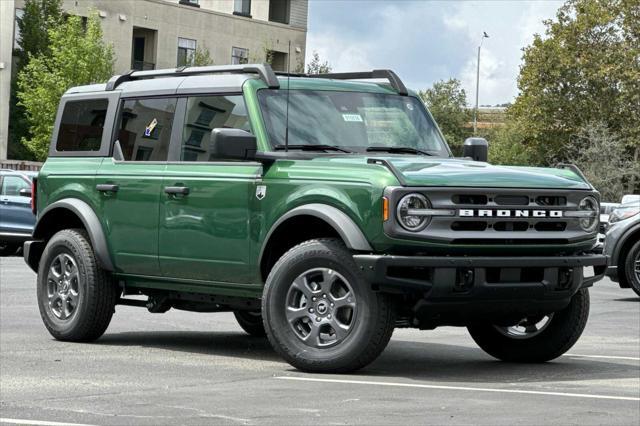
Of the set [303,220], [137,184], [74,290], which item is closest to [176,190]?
[137,184]

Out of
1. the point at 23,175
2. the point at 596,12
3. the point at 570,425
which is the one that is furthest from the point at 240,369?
the point at 596,12

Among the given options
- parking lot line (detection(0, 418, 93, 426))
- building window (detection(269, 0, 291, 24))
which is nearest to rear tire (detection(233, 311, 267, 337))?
parking lot line (detection(0, 418, 93, 426))

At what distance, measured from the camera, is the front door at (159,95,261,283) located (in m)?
10.8

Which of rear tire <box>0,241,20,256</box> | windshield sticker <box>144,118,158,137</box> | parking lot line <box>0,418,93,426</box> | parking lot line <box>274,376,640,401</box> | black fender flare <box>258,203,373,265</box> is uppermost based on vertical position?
windshield sticker <box>144,118,158,137</box>

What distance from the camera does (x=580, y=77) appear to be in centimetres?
7531

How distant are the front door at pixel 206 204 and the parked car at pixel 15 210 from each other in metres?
17.4

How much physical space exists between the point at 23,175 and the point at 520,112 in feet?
161

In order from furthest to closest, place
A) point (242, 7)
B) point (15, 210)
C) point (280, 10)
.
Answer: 1. point (280, 10)
2. point (242, 7)
3. point (15, 210)

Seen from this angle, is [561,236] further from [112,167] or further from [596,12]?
[596,12]

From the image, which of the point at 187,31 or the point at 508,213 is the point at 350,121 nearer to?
the point at 508,213

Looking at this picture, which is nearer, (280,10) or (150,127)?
(150,127)

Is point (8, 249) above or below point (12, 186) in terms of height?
below

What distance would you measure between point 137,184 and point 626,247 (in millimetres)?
9877

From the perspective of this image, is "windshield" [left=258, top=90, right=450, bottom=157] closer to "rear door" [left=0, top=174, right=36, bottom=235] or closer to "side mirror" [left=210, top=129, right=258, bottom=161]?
"side mirror" [left=210, top=129, right=258, bottom=161]
